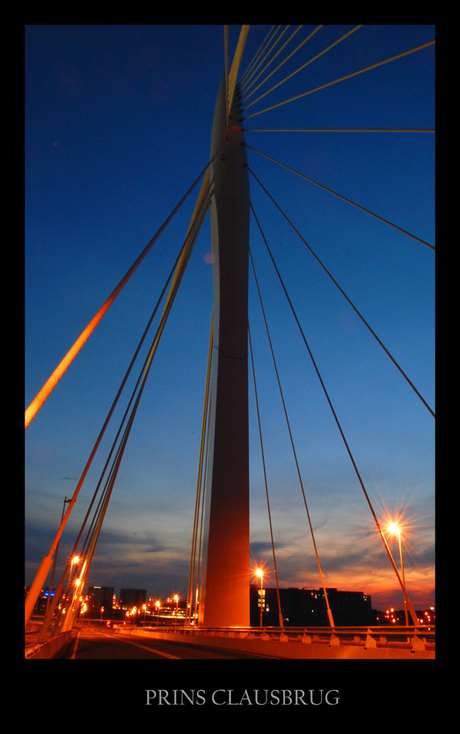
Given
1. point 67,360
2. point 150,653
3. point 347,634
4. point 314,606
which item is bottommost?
point 314,606

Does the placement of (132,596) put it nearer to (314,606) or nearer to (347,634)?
(314,606)

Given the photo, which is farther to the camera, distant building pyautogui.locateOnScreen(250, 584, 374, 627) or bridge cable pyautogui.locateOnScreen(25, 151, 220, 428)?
distant building pyautogui.locateOnScreen(250, 584, 374, 627)

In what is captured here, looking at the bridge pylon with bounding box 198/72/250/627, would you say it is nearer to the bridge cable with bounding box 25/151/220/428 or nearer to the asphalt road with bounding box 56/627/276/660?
the asphalt road with bounding box 56/627/276/660

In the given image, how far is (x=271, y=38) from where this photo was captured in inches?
587

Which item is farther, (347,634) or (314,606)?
(314,606)

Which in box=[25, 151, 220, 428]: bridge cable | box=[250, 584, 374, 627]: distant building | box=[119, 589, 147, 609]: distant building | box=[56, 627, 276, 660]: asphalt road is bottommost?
box=[119, 589, 147, 609]: distant building

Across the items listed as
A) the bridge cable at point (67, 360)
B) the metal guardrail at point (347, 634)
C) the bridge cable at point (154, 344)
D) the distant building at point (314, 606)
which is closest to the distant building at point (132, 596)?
the distant building at point (314, 606)

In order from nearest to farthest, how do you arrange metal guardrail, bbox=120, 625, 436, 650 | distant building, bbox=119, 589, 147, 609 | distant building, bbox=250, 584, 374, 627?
metal guardrail, bbox=120, 625, 436, 650 → distant building, bbox=250, 584, 374, 627 → distant building, bbox=119, 589, 147, 609

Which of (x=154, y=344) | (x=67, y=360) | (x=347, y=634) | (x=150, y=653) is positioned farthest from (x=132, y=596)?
(x=67, y=360)

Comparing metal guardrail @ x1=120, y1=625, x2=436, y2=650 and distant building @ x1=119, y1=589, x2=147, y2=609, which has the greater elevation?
metal guardrail @ x1=120, y1=625, x2=436, y2=650

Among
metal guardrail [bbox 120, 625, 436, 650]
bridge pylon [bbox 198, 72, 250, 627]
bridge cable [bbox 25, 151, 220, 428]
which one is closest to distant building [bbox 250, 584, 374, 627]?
metal guardrail [bbox 120, 625, 436, 650]

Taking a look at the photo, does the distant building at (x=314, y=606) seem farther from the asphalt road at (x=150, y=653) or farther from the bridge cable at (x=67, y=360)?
the bridge cable at (x=67, y=360)
